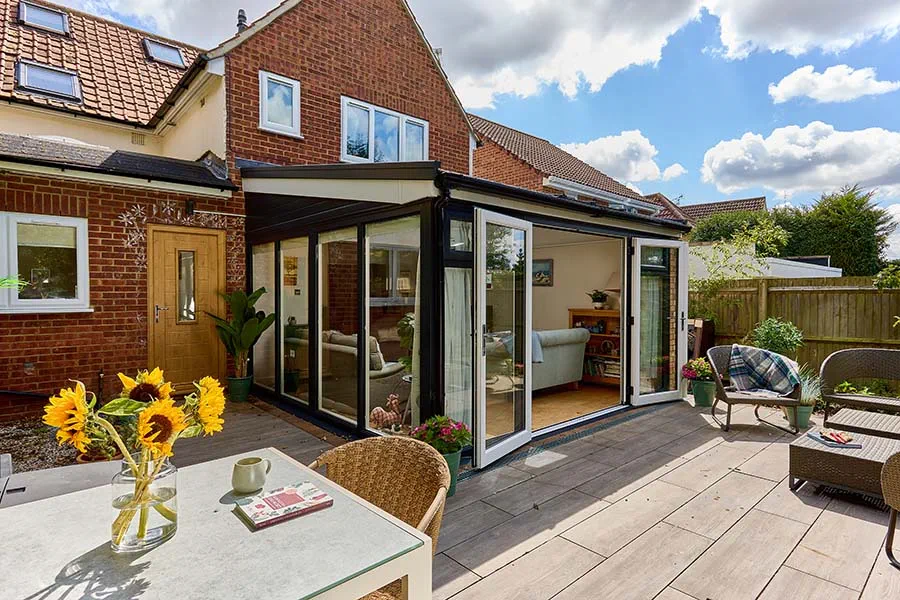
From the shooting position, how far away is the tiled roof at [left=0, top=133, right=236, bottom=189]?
4.97m

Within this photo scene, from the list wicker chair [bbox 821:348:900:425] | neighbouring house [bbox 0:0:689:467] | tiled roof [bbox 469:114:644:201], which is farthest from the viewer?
tiled roof [bbox 469:114:644:201]

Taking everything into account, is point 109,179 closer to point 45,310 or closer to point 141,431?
point 45,310

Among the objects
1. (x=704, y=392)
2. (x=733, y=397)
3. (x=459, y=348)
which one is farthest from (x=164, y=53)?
(x=733, y=397)

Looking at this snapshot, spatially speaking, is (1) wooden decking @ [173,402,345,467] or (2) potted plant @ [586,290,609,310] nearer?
(1) wooden decking @ [173,402,345,467]

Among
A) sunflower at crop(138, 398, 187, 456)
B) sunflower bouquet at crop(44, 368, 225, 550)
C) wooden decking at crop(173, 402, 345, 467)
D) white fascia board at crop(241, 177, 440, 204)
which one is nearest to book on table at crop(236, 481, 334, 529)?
sunflower bouquet at crop(44, 368, 225, 550)

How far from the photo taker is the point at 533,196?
4281 millimetres

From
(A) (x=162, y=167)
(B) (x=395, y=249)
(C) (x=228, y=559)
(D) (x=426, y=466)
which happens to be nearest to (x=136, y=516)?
(C) (x=228, y=559)

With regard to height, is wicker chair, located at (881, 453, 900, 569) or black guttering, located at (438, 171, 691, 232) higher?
black guttering, located at (438, 171, 691, 232)

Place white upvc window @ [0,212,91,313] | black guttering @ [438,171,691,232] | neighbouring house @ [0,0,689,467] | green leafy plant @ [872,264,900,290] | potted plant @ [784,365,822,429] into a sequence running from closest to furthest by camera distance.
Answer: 1. black guttering @ [438,171,691,232]
2. neighbouring house @ [0,0,689,467]
3. potted plant @ [784,365,822,429]
4. white upvc window @ [0,212,91,313]
5. green leafy plant @ [872,264,900,290]

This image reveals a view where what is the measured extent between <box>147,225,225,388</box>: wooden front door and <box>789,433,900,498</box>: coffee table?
6471 mm

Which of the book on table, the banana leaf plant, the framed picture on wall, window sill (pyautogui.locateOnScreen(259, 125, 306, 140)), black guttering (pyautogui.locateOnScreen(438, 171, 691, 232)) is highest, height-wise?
window sill (pyautogui.locateOnScreen(259, 125, 306, 140))

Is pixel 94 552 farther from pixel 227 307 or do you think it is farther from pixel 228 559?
pixel 227 307

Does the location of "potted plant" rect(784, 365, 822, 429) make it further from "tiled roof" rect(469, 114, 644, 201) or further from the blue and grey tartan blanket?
"tiled roof" rect(469, 114, 644, 201)

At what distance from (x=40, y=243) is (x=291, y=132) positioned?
11.0ft
